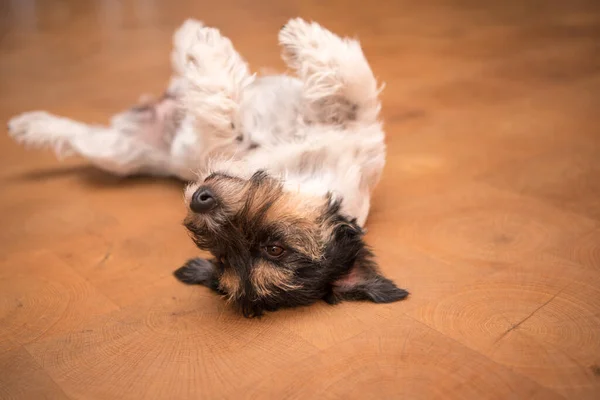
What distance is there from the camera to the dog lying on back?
235 centimetres

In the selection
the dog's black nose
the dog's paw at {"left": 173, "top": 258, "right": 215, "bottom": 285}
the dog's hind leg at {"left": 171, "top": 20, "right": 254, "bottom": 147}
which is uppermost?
the dog's hind leg at {"left": 171, "top": 20, "right": 254, "bottom": 147}

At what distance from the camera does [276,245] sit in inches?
92.0

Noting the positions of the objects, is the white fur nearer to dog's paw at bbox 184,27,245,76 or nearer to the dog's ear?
dog's paw at bbox 184,27,245,76

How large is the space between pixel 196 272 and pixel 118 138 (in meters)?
1.26

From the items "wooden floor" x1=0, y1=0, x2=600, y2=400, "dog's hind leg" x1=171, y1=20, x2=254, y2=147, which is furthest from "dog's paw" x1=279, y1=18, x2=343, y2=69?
"wooden floor" x1=0, y1=0, x2=600, y2=400

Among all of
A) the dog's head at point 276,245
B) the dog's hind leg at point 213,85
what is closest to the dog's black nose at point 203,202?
the dog's head at point 276,245

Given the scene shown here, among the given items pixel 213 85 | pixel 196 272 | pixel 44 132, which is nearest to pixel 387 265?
pixel 196 272

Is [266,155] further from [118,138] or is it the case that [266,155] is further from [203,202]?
[118,138]

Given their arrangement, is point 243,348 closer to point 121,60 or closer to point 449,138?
point 449,138

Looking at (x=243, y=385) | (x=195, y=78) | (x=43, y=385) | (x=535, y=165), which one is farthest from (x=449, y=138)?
(x=43, y=385)

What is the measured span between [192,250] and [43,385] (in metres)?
0.96

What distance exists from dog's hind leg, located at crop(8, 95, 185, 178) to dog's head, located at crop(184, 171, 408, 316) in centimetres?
120

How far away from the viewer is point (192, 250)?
297 centimetres

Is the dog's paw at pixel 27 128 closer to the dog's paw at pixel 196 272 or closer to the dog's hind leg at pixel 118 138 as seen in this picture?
the dog's hind leg at pixel 118 138
